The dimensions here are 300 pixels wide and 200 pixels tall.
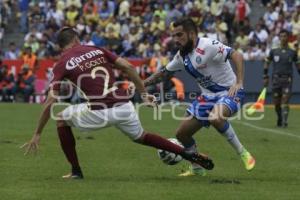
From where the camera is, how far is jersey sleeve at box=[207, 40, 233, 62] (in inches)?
426

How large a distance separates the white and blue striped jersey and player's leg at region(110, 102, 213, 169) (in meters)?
0.97

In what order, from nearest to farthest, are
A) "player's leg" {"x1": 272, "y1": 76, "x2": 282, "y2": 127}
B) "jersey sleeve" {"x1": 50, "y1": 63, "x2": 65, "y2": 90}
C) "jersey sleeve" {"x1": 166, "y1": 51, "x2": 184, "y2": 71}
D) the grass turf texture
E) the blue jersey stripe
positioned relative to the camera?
1. the grass turf texture
2. "jersey sleeve" {"x1": 50, "y1": 63, "x2": 65, "y2": 90}
3. the blue jersey stripe
4. "jersey sleeve" {"x1": 166, "y1": 51, "x2": 184, "y2": 71}
5. "player's leg" {"x1": 272, "y1": 76, "x2": 282, "y2": 127}

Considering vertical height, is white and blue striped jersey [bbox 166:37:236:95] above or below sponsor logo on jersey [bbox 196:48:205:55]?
below

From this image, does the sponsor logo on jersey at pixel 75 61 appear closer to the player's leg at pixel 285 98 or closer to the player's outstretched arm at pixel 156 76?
the player's outstretched arm at pixel 156 76

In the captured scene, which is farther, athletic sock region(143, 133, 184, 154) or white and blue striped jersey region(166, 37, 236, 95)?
white and blue striped jersey region(166, 37, 236, 95)

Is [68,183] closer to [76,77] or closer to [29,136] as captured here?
[76,77]

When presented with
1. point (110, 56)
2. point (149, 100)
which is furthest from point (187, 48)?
point (110, 56)

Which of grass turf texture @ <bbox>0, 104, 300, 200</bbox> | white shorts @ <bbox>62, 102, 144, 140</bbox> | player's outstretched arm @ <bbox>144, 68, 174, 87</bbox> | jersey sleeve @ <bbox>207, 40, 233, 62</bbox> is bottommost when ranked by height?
grass turf texture @ <bbox>0, 104, 300, 200</bbox>

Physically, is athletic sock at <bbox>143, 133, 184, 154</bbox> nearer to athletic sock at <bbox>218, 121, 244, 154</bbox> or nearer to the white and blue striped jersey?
athletic sock at <bbox>218, 121, 244, 154</bbox>

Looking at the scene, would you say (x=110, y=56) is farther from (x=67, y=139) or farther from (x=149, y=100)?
(x=67, y=139)

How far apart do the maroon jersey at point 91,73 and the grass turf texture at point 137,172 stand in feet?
3.33

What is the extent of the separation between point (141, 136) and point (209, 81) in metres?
1.24

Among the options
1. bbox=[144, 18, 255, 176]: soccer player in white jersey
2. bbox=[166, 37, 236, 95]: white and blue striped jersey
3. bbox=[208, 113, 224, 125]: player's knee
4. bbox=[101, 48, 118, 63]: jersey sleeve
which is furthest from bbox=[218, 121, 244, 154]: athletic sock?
bbox=[101, 48, 118, 63]: jersey sleeve

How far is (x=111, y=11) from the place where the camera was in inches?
1355
